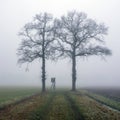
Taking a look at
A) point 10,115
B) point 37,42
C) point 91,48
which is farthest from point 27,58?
point 10,115

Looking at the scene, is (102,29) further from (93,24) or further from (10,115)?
(10,115)

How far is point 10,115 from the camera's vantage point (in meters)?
25.2

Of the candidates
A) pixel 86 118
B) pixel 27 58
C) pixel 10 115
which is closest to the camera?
pixel 86 118

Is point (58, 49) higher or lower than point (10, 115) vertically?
higher

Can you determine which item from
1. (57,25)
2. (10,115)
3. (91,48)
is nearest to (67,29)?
(57,25)

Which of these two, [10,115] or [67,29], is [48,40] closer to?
[67,29]

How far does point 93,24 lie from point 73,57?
7.96 metres

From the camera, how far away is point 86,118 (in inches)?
930

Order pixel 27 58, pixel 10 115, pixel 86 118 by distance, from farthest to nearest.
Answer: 1. pixel 27 58
2. pixel 10 115
3. pixel 86 118

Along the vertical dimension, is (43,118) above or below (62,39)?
below

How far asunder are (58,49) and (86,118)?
141 feet

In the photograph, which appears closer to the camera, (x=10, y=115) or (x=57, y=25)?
(x=10, y=115)

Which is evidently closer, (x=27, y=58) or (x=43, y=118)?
(x=43, y=118)

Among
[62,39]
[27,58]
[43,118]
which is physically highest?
[62,39]
